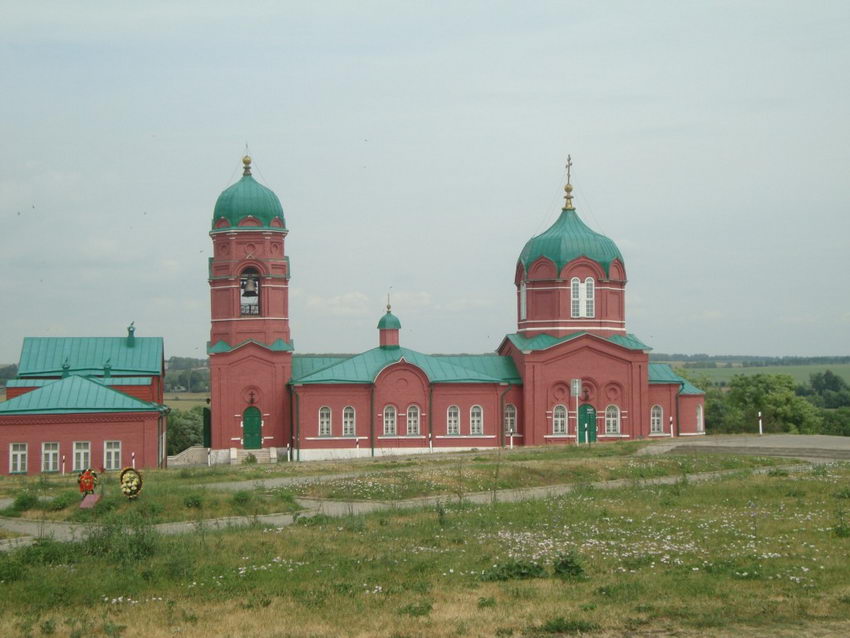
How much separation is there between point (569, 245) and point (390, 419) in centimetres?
1119

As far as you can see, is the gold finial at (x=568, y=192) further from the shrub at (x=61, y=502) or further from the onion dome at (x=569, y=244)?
the shrub at (x=61, y=502)

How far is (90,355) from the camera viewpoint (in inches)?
1871

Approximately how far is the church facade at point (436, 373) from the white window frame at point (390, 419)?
50 millimetres

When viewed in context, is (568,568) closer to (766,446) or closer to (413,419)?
(766,446)

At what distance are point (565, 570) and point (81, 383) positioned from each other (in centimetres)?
2892

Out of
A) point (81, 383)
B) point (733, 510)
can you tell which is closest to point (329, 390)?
point (81, 383)

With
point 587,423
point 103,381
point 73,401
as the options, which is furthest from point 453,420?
point 73,401

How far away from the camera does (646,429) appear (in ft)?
160

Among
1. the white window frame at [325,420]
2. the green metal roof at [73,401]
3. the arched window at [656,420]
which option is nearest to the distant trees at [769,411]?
the arched window at [656,420]

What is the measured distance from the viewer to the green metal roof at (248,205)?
45812 millimetres

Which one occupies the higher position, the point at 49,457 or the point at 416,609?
the point at 49,457

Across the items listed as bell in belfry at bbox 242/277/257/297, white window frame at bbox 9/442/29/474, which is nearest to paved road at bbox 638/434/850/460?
bell in belfry at bbox 242/277/257/297

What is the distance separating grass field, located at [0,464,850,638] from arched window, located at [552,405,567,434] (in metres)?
24.4

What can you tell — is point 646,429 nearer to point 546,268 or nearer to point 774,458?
point 546,268
